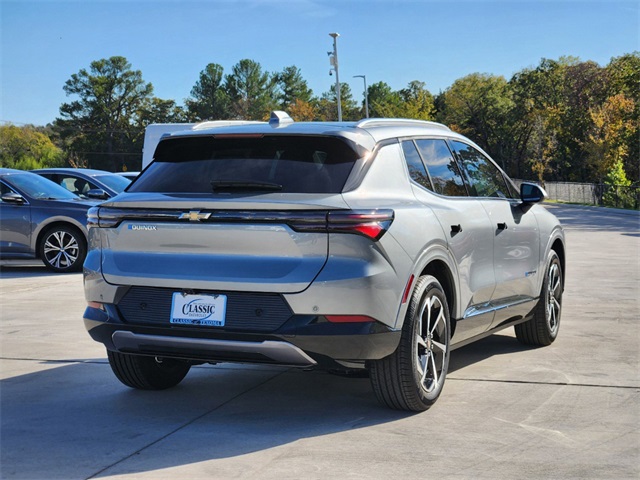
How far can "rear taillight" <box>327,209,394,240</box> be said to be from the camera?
199 inches

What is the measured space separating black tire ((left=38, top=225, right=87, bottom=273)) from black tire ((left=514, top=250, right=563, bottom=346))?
30.7ft

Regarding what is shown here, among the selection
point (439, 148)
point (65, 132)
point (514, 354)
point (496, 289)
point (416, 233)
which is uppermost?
point (65, 132)

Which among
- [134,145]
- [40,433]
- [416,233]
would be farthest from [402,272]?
[134,145]

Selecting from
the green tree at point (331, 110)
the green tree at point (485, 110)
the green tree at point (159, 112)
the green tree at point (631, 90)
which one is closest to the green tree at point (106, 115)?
the green tree at point (159, 112)

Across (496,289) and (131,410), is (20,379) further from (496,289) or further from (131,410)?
(496,289)

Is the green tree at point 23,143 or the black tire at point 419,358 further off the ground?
the green tree at point 23,143

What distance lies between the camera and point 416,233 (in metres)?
5.56

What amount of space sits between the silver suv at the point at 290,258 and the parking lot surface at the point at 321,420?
365 mm

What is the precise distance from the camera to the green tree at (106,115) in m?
132

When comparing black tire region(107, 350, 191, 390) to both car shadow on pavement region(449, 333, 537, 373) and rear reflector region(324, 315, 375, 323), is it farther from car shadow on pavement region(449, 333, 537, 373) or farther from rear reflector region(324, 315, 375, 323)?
car shadow on pavement region(449, 333, 537, 373)

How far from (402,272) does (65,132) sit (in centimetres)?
13303

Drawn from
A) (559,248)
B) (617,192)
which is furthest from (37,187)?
(617,192)

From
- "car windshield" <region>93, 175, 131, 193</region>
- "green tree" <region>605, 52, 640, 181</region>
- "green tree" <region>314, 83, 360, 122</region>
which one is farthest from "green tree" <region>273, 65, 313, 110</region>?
"car windshield" <region>93, 175, 131, 193</region>

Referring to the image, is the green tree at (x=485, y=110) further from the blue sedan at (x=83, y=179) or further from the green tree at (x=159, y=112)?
the blue sedan at (x=83, y=179)
